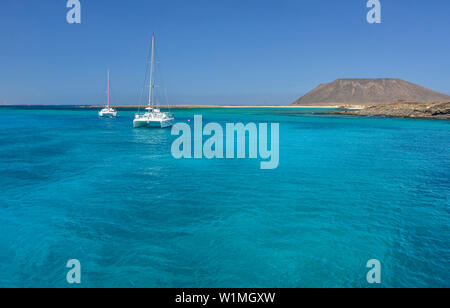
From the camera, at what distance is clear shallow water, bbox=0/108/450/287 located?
25.6 ft

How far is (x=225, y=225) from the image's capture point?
428 inches

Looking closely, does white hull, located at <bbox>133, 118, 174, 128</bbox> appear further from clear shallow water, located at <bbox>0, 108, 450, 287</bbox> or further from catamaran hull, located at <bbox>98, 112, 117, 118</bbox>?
catamaran hull, located at <bbox>98, 112, 117, 118</bbox>

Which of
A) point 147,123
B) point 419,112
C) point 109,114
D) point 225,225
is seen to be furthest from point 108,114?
point 419,112

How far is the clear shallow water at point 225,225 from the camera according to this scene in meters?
7.80

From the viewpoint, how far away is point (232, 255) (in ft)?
28.7

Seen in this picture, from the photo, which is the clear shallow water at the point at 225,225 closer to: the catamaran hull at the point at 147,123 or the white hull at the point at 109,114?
the catamaran hull at the point at 147,123

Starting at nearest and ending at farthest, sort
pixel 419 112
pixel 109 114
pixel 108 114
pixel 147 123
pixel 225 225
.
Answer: pixel 225 225 < pixel 147 123 < pixel 419 112 < pixel 109 114 < pixel 108 114

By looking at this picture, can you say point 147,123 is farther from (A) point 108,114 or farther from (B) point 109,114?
(A) point 108,114

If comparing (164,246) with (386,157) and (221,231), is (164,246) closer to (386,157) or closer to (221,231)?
(221,231)

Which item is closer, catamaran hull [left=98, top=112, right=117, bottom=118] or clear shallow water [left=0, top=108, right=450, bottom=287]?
clear shallow water [left=0, top=108, right=450, bottom=287]

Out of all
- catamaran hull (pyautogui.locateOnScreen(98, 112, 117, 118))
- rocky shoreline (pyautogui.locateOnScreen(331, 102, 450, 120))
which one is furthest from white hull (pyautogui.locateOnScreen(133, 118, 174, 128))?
rocky shoreline (pyautogui.locateOnScreen(331, 102, 450, 120))

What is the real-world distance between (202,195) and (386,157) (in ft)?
60.0
